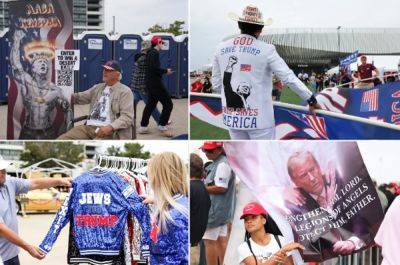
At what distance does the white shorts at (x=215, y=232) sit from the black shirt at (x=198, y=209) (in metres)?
0.04

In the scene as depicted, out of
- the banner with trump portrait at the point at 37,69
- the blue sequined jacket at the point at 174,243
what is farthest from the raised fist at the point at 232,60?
the banner with trump portrait at the point at 37,69

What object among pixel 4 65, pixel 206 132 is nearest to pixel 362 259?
pixel 206 132

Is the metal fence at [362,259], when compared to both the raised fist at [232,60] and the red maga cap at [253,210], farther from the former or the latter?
the raised fist at [232,60]

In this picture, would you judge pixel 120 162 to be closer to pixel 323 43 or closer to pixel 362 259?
pixel 323 43

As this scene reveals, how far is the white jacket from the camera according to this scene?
5094 millimetres

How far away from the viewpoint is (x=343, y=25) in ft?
16.8

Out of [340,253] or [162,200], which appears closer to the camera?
[162,200]

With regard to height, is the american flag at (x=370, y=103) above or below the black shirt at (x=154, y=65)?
below

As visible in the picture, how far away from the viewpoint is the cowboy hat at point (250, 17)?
16.8 feet

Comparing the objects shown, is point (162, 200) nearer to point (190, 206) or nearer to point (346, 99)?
point (190, 206)

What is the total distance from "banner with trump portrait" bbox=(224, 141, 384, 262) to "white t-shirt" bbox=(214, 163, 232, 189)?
1.7 inches

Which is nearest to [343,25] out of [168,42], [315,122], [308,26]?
[308,26]

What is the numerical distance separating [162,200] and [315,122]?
46.8 inches

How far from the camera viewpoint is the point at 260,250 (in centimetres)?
511
